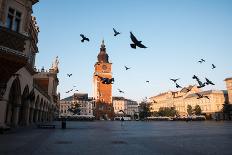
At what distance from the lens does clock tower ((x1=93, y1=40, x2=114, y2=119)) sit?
122250 millimetres

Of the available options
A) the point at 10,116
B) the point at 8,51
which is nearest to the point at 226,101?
the point at 10,116

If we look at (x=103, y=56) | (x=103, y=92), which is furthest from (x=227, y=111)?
(x=103, y=56)

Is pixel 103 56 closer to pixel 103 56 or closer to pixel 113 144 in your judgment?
pixel 103 56

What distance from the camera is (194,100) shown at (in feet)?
415

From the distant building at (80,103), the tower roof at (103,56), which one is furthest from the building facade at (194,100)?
the distant building at (80,103)

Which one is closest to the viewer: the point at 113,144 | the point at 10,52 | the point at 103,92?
the point at 113,144

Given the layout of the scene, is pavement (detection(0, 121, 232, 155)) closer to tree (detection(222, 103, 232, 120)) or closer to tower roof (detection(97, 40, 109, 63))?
tree (detection(222, 103, 232, 120))

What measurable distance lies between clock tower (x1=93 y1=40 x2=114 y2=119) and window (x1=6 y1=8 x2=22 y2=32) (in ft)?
328

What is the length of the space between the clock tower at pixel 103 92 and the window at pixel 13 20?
99974 mm

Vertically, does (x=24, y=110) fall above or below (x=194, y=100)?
below

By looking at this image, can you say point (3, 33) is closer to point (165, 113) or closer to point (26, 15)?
point (26, 15)

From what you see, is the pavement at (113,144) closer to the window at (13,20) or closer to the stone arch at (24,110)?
the window at (13,20)

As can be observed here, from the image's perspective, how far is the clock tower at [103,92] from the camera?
401ft

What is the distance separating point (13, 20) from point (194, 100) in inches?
4694
